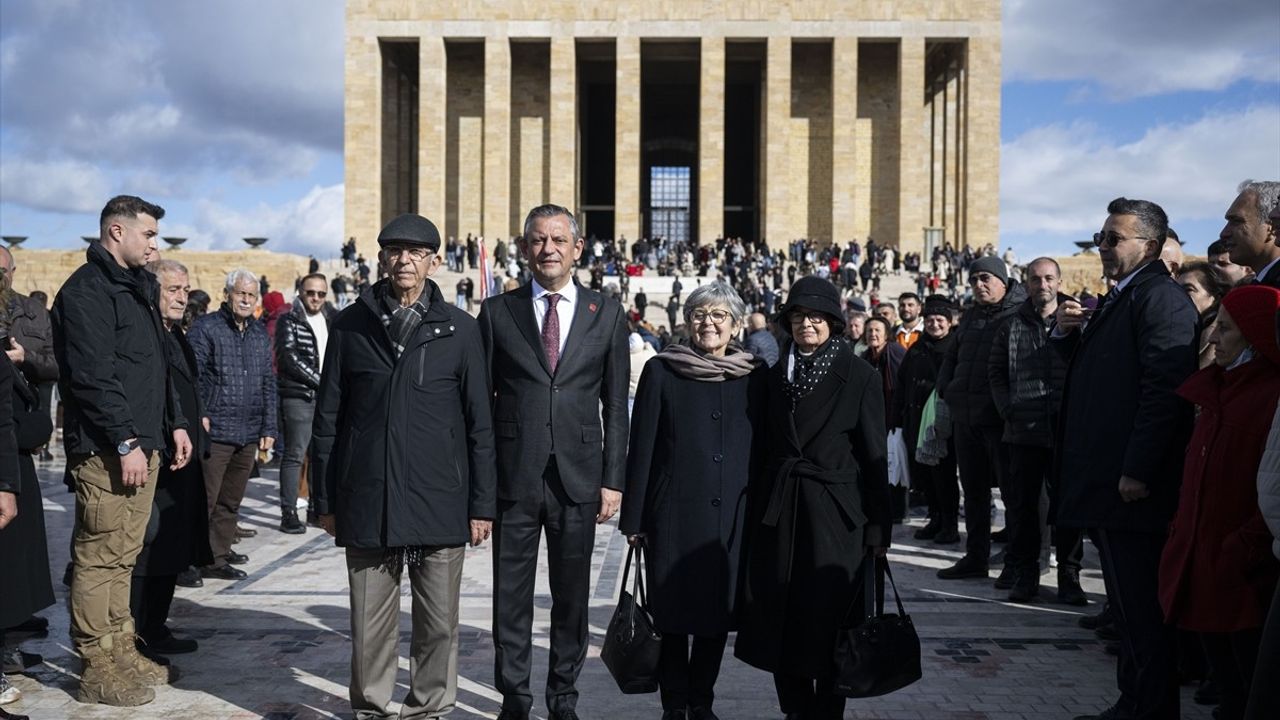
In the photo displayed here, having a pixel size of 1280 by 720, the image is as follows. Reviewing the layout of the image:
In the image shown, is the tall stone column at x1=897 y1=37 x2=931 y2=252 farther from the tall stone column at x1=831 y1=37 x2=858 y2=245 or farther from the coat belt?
the coat belt

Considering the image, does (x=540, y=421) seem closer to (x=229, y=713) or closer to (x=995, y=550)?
(x=229, y=713)

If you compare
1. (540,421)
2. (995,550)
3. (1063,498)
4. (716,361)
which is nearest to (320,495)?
(540,421)

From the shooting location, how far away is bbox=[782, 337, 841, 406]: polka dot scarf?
4359 mm

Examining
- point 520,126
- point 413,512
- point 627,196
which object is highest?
point 520,126

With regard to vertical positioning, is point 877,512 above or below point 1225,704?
above

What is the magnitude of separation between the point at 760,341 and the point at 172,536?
651 centimetres

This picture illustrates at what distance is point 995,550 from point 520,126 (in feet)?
123

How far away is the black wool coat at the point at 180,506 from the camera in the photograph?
5.37 metres

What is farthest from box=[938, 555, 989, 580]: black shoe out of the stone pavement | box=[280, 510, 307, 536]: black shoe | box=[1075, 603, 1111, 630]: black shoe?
box=[280, 510, 307, 536]: black shoe

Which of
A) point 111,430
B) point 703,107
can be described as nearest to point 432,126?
point 703,107

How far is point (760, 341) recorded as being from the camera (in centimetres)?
1088

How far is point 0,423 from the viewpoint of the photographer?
417cm

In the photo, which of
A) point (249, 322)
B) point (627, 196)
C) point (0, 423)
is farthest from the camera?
point (627, 196)

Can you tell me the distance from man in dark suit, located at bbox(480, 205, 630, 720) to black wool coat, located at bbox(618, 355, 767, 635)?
7.0 inches
